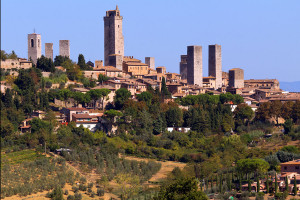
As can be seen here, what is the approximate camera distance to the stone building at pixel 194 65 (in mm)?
70338

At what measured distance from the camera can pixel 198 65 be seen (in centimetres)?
7088

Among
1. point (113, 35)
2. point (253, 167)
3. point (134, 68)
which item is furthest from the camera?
point (113, 35)

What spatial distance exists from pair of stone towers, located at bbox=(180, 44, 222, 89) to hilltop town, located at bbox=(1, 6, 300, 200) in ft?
12.5

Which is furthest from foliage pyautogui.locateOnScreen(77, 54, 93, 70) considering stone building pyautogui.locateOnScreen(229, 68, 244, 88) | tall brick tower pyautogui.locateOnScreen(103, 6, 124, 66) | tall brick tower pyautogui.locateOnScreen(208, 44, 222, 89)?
tall brick tower pyautogui.locateOnScreen(208, 44, 222, 89)

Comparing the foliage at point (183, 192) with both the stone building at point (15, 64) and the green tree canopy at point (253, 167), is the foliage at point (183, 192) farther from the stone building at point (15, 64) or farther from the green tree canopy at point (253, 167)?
the stone building at point (15, 64)

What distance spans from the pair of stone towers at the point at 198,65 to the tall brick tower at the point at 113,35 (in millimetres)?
7009

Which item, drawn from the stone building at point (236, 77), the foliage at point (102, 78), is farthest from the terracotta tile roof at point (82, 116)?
the stone building at point (236, 77)

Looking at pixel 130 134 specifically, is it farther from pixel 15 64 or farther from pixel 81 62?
pixel 81 62

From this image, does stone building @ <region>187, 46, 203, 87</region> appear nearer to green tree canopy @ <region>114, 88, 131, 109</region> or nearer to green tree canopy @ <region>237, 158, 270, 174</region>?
green tree canopy @ <region>114, 88, 131, 109</region>

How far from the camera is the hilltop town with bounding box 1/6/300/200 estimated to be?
1554 inches

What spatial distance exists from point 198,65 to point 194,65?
47 cm

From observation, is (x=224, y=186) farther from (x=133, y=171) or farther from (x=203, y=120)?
(x=203, y=120)

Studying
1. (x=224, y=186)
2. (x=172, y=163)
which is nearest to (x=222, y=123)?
(x=172, y=163)

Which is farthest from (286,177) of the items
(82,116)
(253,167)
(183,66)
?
(183,66)
